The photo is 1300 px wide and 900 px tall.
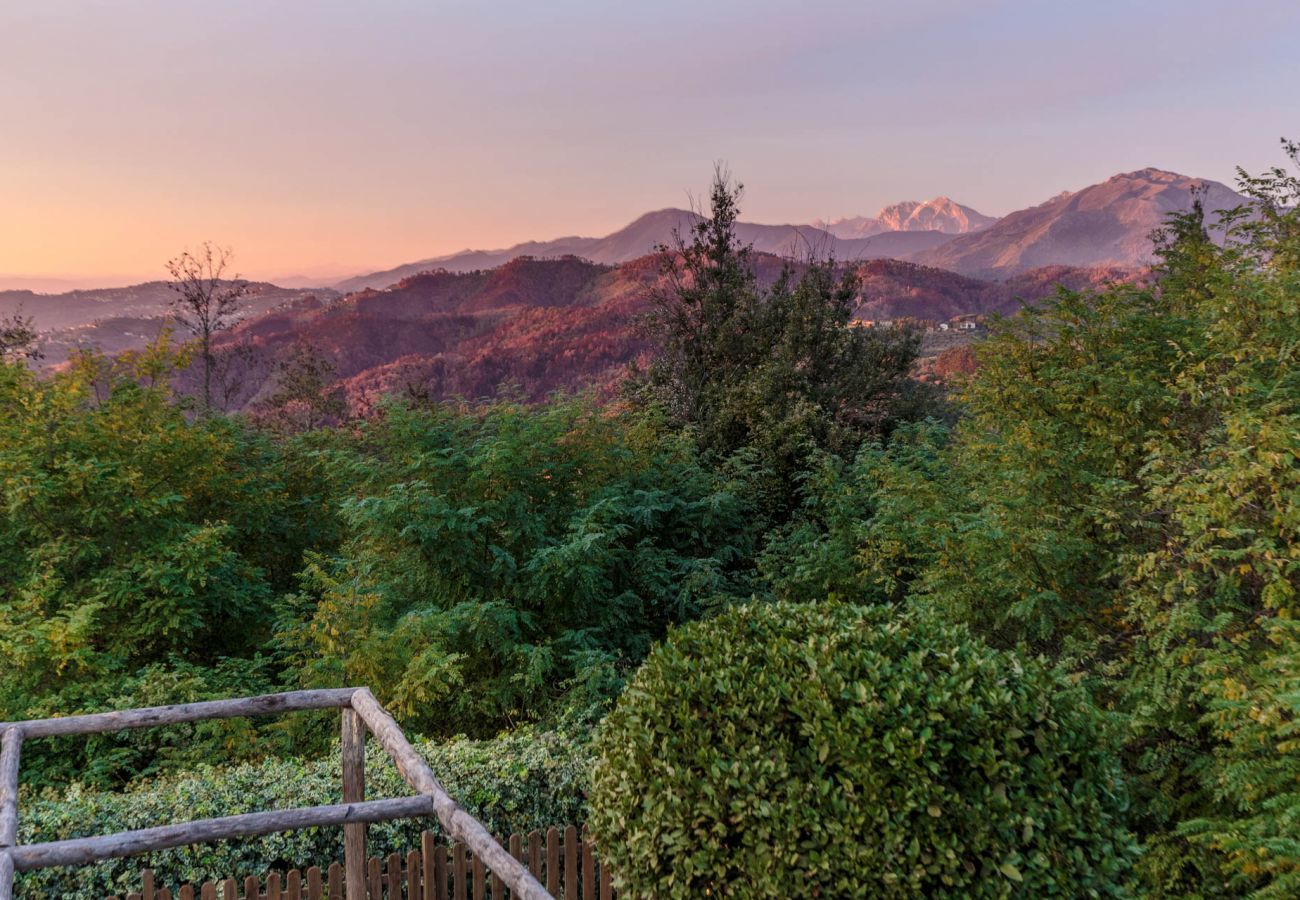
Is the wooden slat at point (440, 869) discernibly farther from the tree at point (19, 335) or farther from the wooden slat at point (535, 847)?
the tree at point (19, 335)

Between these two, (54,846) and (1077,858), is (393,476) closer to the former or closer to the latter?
(54,846)

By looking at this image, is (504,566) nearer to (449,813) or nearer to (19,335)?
(449,813)

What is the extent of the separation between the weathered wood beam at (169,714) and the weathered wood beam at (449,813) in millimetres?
258

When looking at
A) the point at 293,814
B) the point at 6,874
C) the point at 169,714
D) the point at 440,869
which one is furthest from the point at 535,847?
the point at 6,874

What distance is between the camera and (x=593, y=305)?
1665 inches

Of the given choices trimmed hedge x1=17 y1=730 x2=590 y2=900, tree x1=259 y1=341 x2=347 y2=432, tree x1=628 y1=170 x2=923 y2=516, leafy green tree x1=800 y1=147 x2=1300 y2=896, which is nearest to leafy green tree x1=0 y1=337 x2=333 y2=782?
trimmed hedge x1=17 y1=730 x2=590 y2=900

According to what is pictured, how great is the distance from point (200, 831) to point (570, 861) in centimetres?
226

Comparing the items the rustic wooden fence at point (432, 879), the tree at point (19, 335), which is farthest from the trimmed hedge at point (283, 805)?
the tree at point (19, 335)

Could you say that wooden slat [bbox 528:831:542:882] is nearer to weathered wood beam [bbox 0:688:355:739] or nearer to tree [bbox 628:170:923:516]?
weathered wood beam [bbox 0:688:355:739]

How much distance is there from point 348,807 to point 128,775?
617 cm

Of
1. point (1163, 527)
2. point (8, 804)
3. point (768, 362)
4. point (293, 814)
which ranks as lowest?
point (293, 814)

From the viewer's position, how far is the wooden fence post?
168 inches

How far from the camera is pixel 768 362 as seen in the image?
47.7ft

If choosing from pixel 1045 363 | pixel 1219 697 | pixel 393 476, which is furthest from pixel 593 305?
pixel 1219 697
